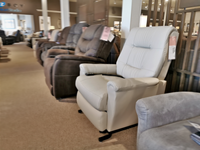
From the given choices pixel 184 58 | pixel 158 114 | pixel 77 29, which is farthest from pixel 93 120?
pixel 77 29

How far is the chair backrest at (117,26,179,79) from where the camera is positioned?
1.42 metres

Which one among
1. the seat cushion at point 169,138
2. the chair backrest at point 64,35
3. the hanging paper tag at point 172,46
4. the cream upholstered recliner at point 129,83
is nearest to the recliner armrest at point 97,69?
the cream upholstered recliner at point 129,83

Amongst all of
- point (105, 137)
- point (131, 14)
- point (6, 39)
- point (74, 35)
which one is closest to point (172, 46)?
point (131, 14)

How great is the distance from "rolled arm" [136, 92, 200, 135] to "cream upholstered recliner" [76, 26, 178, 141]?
28 centimetres

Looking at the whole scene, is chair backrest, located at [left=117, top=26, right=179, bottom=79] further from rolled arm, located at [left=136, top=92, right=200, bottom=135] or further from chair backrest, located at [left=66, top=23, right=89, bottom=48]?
chair backrest, located at [left=66, top=23, right=89, bottom=48]

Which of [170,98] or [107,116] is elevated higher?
[170,98]

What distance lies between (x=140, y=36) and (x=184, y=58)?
51 centimetres

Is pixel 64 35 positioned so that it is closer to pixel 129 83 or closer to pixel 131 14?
pixel 131 14

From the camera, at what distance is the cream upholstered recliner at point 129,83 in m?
1.25

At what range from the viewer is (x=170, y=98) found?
99cm

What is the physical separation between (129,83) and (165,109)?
1.17ft

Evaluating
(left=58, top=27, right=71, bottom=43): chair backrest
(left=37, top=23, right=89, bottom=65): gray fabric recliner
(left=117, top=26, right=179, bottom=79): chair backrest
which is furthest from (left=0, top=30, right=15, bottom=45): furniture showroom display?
(left=117, top=26, right=179, bottom=79): chair backrest

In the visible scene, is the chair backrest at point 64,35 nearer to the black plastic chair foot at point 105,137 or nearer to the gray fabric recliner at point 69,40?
the gray fabric recliner at point 69,40

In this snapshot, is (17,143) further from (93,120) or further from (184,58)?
(184,58)
